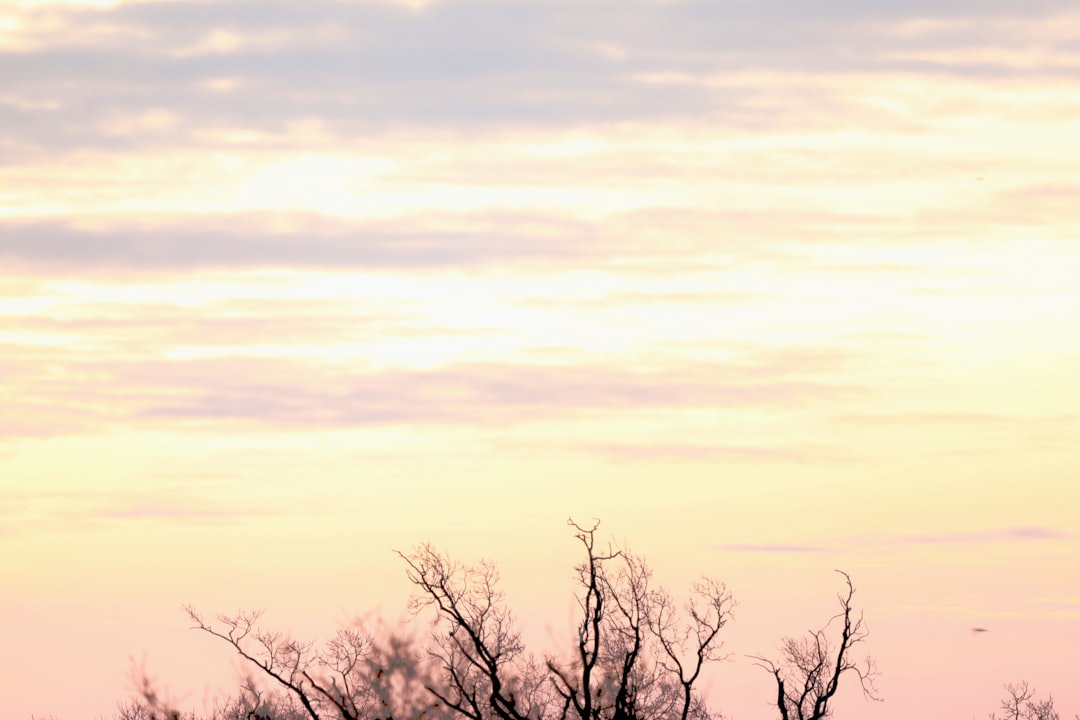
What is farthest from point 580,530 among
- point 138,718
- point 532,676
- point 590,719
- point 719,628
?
point 138,718

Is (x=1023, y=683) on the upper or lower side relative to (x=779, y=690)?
upper

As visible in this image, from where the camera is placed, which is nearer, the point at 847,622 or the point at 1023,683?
the point at 847,622

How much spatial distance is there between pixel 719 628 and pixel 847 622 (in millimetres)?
6785

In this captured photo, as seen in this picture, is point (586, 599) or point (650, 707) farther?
point (650, 707)

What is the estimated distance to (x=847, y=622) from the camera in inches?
1217

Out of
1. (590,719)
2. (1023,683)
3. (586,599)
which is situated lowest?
(590,719)

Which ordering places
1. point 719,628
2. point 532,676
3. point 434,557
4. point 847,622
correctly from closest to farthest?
point 434,557 → point 847,622 → point 719,628 → point 532,676

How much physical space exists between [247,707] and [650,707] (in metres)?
27.9

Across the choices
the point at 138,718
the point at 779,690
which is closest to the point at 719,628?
the point at 779,690

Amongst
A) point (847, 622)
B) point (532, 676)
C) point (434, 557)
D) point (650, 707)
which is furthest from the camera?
point (532, 676)

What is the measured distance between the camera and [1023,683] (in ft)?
386

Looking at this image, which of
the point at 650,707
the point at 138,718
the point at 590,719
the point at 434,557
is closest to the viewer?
the point at 590,719

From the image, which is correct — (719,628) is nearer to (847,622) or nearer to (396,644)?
(847,622)

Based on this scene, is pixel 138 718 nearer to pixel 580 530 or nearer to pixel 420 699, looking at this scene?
pixel 420 699
